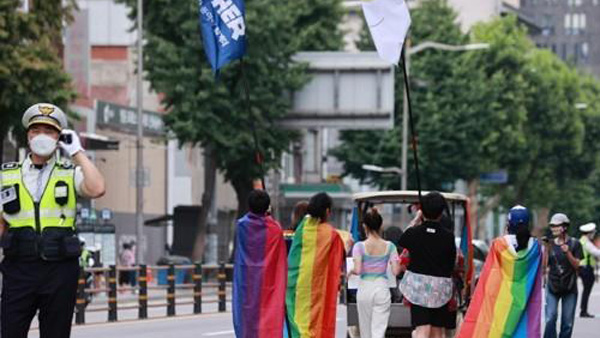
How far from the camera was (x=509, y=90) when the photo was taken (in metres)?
78.2

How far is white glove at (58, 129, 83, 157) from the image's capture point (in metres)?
10.7

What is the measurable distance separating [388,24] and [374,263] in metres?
3.26

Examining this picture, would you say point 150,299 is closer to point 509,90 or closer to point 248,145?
point 248,145

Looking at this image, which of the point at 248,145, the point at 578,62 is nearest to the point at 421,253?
the point at 248,145

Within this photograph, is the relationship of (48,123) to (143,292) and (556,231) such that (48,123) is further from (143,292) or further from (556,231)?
(143,292)

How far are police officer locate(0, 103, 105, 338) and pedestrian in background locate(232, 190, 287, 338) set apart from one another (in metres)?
5.66

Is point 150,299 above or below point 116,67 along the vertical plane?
below

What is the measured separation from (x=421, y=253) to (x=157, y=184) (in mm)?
56870

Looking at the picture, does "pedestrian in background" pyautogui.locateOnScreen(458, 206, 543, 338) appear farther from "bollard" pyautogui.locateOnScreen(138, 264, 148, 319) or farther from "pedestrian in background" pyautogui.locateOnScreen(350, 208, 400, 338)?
"bollard" pyautogui.locateOnScreen(138, 264, 148, 319)

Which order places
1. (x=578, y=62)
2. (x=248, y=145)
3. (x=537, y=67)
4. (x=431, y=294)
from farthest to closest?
(x=578, y=62)
(x=537, y=67)
(x=248, y=145)
(x=431, y=294)

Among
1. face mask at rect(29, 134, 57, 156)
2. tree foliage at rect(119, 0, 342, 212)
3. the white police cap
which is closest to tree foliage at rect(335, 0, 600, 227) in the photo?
tree foliage at rect(119, 0, 342, 212)

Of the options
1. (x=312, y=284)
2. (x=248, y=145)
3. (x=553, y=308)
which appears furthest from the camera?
(x=248, y=145)

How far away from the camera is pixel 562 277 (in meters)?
21.0

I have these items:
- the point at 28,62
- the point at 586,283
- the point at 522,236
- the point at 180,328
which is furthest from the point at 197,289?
the point at 522,236
